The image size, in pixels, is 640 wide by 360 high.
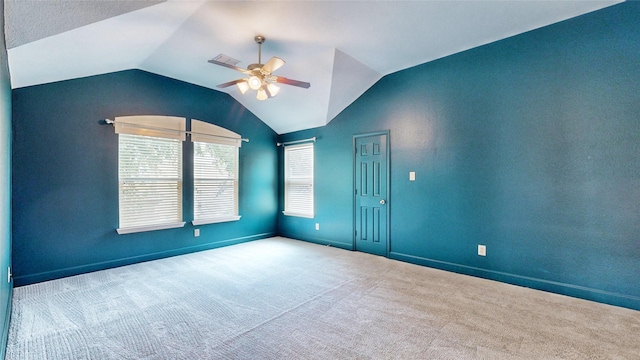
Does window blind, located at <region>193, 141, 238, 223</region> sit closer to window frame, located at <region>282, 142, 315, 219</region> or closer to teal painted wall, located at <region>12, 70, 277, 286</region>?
Answer: teal painted wall, located at <region>12, 70, 277, 286</region>

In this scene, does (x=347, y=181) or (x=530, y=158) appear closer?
(x=530, y=158)

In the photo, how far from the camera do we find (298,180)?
18.9 ft

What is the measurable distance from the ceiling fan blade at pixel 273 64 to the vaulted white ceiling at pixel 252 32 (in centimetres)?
43

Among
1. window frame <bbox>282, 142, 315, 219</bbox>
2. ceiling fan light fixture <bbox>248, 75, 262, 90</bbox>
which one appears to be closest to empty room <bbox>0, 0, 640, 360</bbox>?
ceiling fan light fixture <bbox>248, 75, 262, 90</bbox>

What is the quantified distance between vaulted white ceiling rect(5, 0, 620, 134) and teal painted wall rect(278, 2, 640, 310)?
1.05 ft

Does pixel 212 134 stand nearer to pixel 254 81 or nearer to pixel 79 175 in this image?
pixel 79 175

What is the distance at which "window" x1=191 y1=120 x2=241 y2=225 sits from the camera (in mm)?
4699

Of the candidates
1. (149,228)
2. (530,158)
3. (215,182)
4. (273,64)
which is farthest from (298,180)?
(530,158)

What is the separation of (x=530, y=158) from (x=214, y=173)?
4734mm

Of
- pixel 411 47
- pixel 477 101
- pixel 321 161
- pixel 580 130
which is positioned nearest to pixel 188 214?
pixel 321 161

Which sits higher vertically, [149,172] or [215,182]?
[149,172]

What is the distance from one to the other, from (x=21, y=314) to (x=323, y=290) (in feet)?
9.31

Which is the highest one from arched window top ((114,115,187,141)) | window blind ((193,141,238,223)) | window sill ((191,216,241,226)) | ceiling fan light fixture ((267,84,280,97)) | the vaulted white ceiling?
the vaulted white ceiling

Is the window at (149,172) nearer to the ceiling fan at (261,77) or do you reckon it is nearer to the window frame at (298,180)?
the ceiling fan at (261,77)
